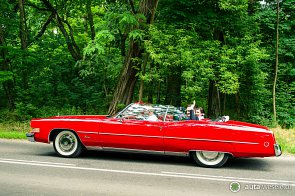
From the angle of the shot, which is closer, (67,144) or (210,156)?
(210,156)

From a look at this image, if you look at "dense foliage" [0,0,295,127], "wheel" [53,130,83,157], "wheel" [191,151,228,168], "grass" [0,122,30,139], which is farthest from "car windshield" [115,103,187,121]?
"grass" [0,122,30,139]

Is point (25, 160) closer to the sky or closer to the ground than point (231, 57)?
closer to the ground

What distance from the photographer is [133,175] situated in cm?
689

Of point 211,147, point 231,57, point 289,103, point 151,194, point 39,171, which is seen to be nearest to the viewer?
point 151,194

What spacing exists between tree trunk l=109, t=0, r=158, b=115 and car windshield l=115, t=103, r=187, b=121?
16.8 ft

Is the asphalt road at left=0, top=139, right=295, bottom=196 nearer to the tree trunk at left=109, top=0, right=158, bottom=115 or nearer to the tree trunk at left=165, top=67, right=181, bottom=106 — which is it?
the tree trunk at left=109, top=0, right=158, bottom=115

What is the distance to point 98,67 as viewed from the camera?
17641 millimetres

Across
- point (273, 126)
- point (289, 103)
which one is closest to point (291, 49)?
point (289, 103)

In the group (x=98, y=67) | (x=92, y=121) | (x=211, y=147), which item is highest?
(x=98, y=67)

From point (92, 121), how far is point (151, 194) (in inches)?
126

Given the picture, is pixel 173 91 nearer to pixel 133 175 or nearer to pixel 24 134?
pixel 24 134

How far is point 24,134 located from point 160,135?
253 inches

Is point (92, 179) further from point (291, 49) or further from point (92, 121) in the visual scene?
point (291, 49)

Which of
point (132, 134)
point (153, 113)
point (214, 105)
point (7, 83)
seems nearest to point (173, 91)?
point (214, 105)
